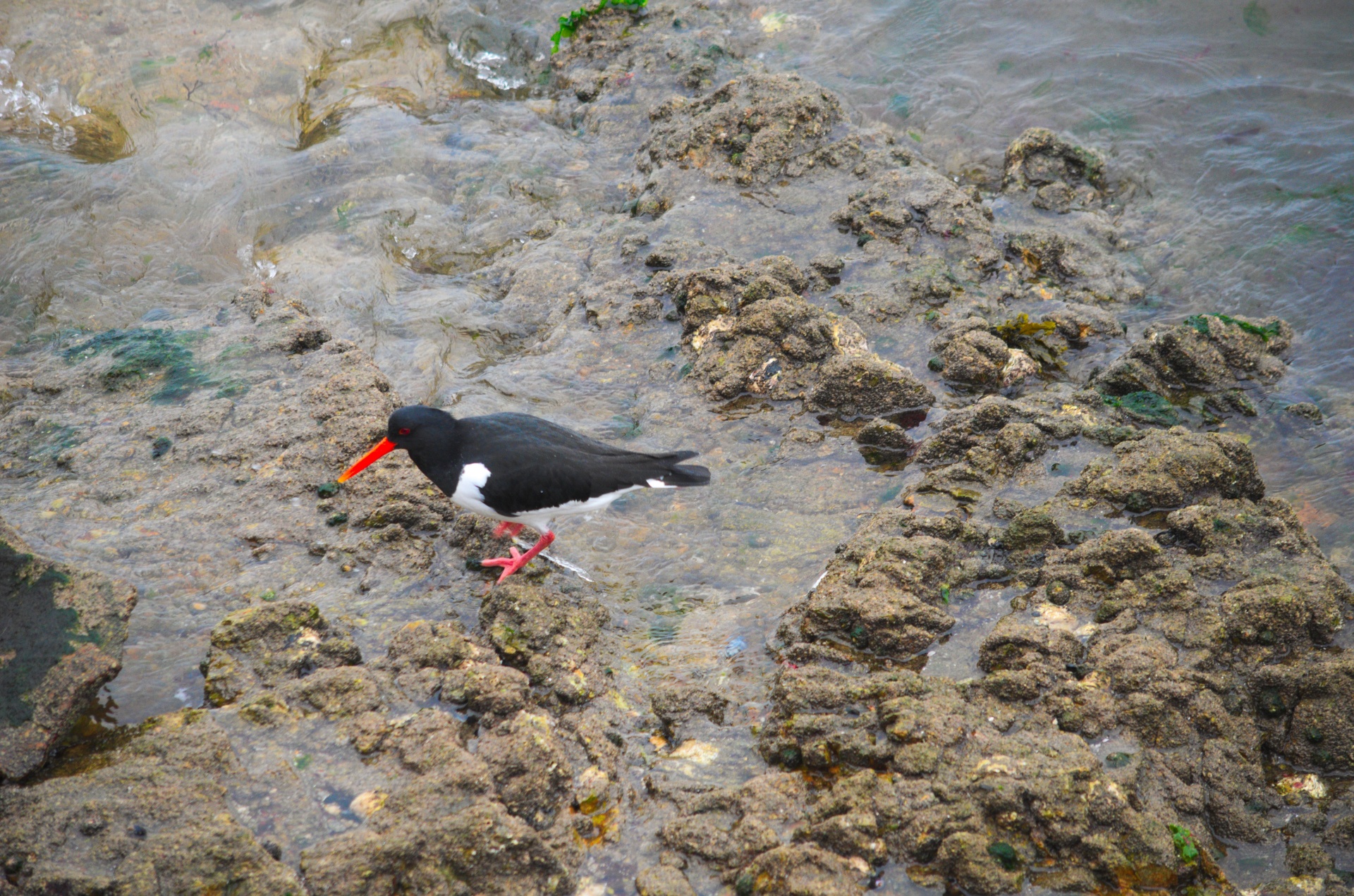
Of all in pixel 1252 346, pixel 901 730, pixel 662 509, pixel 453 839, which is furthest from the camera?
pixel 1252 346

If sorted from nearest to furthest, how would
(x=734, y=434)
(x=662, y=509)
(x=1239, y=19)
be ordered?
(x=662, y=509) < (x=734, y=434) < (x=1239, y=19)

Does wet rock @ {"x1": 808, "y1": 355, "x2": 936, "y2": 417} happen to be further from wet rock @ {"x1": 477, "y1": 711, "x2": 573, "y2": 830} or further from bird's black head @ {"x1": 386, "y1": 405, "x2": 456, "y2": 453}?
wet rock @ {"x1": 477, "y1": 711, "x2": 573, "y2": 830}

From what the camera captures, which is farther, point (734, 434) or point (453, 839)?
point (734, 434)

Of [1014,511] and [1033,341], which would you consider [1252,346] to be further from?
[1014,511]

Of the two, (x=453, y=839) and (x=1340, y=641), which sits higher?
(x=1340, y=641)

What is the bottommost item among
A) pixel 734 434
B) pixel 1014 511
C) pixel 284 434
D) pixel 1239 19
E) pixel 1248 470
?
pixel 284 434

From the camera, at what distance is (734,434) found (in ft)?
17.9

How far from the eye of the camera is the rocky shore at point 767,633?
9.92ft

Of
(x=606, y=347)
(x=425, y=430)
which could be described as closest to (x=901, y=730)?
(x=425, y=430)

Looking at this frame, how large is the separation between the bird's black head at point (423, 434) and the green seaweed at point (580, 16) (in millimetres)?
6428

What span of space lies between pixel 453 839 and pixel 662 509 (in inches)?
95.5

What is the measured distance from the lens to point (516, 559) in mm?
→ 4441

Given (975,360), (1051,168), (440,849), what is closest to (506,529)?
(440,849)

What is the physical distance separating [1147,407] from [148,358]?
6.56 m
